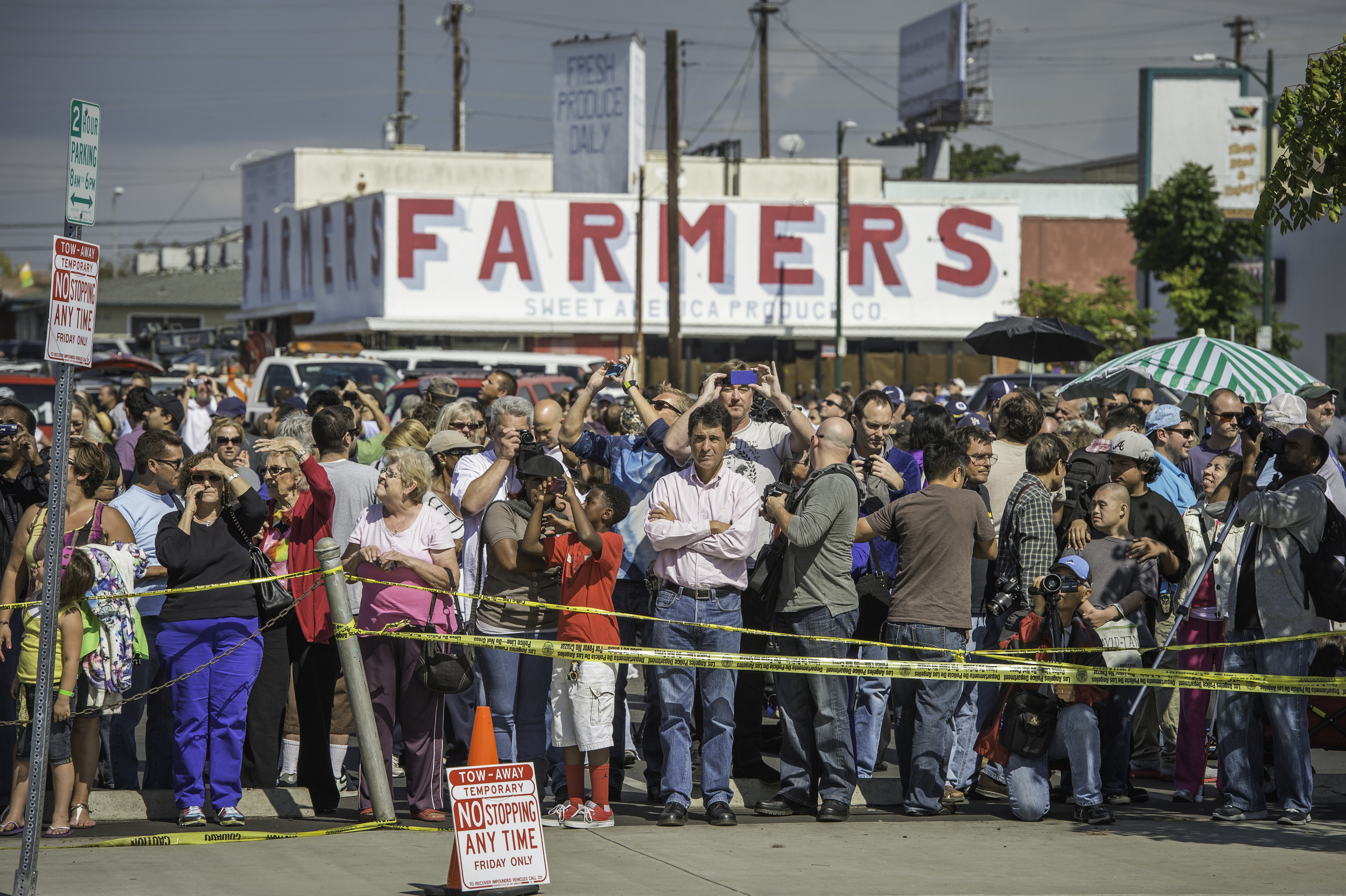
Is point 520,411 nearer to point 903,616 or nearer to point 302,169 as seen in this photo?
point 903,616

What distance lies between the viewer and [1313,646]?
297 inches

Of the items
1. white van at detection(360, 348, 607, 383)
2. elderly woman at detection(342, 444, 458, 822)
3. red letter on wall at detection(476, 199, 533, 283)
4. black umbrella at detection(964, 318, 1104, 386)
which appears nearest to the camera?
elderly woman at detection(342, 444, 458, 822)

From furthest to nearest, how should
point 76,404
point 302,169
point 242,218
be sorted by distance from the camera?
point 242,218 → point 302,169 → point 76,404

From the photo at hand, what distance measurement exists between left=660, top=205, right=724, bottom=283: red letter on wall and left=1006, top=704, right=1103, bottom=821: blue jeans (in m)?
37.3

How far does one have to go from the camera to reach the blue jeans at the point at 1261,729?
7.48 metres

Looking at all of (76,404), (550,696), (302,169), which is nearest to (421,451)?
(550,696)

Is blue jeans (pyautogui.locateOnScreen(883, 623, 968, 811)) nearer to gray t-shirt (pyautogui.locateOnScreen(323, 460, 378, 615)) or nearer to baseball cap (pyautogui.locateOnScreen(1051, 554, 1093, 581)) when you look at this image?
baseball cap (pyautogui.locateOnScreen(1051, 554, 1093, 581))

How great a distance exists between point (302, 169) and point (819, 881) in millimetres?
50081

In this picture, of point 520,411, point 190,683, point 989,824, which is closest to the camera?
point 190,683

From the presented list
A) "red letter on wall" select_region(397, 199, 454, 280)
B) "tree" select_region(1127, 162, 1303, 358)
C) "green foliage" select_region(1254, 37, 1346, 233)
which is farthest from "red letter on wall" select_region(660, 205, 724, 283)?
"green foliage" select_region(1254, 37, 1346, 233)

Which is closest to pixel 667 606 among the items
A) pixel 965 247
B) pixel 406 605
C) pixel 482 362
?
pixel 406 605

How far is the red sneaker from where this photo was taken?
24.0ft

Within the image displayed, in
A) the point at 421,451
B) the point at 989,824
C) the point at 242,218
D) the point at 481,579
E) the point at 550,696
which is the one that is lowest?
the point at 989,824

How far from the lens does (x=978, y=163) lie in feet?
298
